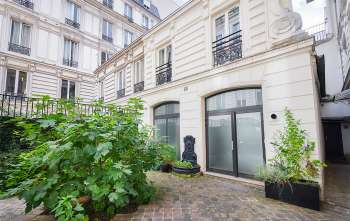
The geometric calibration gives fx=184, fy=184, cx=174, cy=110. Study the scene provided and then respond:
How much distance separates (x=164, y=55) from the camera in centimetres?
827

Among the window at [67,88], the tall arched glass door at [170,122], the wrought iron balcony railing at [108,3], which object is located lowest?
the tall arched glass door at [170,122]

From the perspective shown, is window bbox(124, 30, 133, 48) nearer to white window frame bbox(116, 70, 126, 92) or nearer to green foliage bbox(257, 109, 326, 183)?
white window frame bbox(116, 70, 126, 92)

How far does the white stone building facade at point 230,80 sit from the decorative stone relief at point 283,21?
2 cm

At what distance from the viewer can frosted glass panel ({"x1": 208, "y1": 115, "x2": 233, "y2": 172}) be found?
5744 millimetres

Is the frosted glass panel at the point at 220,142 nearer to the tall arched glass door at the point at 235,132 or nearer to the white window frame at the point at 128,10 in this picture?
the tall arched glass door at the point at 235,132

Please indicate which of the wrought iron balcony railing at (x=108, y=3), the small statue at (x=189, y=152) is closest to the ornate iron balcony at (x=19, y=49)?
the wrought iron balcony railing at (x=108, y=3)

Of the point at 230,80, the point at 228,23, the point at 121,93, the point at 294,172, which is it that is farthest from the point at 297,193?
the point at 121,93

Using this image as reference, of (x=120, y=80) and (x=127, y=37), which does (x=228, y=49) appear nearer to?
(x=120, y=80)

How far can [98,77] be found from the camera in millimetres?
14000

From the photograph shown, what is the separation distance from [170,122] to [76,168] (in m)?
4.95

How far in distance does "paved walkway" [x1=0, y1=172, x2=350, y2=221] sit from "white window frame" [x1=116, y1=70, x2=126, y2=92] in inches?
302

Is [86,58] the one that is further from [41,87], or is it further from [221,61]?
[221,61]

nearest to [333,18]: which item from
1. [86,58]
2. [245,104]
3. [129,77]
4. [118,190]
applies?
[245,104]

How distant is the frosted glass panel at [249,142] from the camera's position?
16.5 ft
